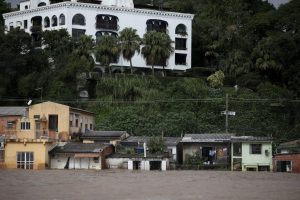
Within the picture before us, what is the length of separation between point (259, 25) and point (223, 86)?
12.0 metres

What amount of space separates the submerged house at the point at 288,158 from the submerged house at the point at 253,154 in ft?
2.65

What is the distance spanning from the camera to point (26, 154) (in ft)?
195

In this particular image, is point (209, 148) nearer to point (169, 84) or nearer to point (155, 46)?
point (169, 84)

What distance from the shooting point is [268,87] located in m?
76.3

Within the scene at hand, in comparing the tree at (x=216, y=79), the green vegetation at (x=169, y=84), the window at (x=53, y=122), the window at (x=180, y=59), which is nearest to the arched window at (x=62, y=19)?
the green vegetation at (x=169, y=84)

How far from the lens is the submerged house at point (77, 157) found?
5947 cm

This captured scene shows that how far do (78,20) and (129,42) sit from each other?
9762mm

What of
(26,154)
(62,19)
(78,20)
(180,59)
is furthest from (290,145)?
(62,19)

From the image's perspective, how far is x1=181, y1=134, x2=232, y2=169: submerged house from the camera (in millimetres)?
62656

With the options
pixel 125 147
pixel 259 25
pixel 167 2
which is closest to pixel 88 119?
pixel 125 147

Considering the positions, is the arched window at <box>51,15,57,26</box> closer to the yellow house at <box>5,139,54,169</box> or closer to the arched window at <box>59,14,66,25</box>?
the arched window at <box>59,14,66,25</box>

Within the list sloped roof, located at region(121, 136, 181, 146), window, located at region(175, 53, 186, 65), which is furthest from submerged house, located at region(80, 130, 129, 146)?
window, located at region(175, 53, 186, 65)

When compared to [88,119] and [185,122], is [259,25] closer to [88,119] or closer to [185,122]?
[185,122]

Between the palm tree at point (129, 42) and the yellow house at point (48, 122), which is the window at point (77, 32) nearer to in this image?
the palm tree at point (129, 42)
